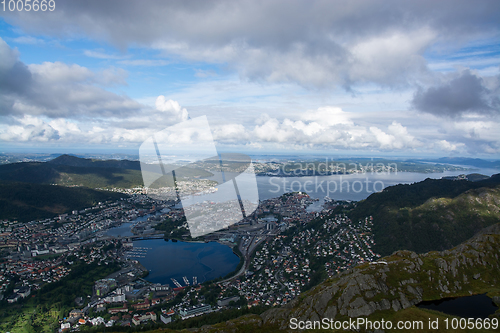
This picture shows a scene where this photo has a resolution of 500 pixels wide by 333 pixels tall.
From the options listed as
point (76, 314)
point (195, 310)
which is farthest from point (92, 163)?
point (195, 310)

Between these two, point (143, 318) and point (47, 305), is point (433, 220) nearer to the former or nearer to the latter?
point (143, 318)

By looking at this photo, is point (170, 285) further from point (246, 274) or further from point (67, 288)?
point (67, 288)

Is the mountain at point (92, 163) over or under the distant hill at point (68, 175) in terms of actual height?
over

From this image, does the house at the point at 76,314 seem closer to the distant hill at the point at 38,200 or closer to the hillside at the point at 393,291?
the hillside at the point at 393,291

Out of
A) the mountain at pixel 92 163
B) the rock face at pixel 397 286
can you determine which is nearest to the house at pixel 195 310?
the rock face at pixel 397 286

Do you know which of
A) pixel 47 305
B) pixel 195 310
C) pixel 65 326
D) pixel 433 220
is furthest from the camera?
pixel 433 220

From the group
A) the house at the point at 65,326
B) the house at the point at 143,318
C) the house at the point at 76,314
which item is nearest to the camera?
the house at the point at 65,326
